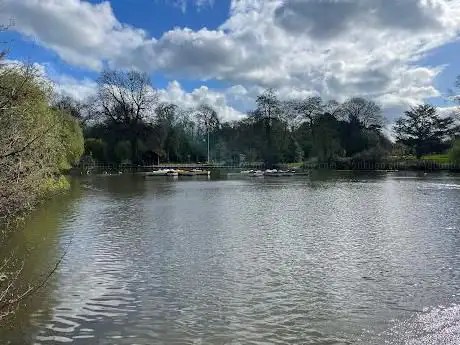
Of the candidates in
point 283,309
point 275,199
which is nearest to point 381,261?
point 283,309

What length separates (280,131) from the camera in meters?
94.5

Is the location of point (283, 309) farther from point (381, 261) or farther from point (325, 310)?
point (381, 261)

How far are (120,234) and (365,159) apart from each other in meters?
78.1

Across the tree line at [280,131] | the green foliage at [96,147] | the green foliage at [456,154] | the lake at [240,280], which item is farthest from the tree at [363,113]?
the lake at [240,280]

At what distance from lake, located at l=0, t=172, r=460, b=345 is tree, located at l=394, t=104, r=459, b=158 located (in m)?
80.6

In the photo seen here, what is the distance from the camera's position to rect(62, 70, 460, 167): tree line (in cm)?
8962

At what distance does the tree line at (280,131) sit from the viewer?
89625 mm

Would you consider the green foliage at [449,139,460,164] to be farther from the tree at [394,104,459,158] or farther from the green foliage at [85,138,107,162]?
the green foliage at [85,138,107,162]

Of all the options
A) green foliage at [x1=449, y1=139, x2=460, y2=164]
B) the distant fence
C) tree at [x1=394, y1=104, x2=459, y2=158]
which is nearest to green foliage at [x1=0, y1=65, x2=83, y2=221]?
green foliage at [x1=449, y1=139, x2=460, y2=164]

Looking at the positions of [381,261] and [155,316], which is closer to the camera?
[155,316]

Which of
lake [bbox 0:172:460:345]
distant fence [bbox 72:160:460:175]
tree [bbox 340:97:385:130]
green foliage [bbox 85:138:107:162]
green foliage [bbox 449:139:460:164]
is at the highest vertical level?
tree [bbox 340:97:385:130]

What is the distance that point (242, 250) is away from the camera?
603 inches

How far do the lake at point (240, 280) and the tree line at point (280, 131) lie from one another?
225ft

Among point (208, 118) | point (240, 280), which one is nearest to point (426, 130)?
point (208, 118)
